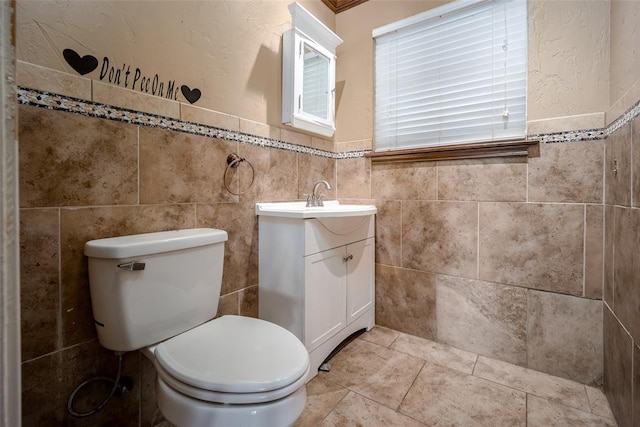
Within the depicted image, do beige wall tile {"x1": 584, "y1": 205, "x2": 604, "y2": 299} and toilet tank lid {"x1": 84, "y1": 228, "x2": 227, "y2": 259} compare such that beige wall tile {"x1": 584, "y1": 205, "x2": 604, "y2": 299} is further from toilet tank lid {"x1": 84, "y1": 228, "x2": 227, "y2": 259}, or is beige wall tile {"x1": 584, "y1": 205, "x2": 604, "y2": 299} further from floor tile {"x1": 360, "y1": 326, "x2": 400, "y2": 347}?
toilet tank lid {"x1": 84, "y1": 228, "x2": 227, "y2": 259}

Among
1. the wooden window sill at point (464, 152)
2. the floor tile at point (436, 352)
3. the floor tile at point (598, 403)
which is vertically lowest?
the floor tile at point (598, 403)

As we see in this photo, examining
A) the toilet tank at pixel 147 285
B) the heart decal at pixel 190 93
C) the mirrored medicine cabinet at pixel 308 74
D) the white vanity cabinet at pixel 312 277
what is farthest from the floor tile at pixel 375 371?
the heart decal at pixel 190 93

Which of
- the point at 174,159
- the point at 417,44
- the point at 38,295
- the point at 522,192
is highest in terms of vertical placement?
the point at 417,44

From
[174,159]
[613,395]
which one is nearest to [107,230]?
[174,159]

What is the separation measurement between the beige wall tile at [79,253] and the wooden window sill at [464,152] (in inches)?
61.1

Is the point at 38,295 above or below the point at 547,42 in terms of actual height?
below

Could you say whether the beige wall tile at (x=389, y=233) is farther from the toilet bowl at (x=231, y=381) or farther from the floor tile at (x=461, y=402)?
the toilet bowl at (x=231, y=381)

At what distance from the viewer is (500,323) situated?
169 cm

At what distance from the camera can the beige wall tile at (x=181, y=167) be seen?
47.1 inches

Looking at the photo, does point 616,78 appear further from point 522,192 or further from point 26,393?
point 26,393

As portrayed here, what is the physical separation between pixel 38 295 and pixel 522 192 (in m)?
2.15

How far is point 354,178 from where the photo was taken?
7.23 ft

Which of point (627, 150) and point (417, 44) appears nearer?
point (627, 150)

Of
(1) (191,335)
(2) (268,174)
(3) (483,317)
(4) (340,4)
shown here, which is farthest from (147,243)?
(4) (340,4)
